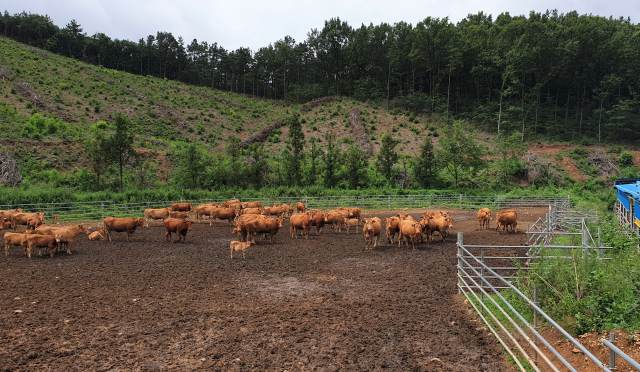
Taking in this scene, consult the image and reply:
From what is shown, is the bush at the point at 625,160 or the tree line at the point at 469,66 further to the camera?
the tree line at the point at 469,66

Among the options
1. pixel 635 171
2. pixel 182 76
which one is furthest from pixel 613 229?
pixel 182 76

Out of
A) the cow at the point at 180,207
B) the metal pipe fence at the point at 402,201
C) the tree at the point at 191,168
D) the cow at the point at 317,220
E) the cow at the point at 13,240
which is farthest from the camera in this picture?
the tree at the point at 191,168

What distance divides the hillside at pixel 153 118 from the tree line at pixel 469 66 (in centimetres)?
716

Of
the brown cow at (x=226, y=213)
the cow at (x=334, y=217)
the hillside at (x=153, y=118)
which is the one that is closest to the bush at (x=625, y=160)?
the hillside at (x=153, y=118)

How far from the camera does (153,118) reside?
53.2 meters

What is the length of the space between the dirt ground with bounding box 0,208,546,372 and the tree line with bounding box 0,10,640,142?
154 ft

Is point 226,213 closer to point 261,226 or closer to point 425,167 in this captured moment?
point 261,226

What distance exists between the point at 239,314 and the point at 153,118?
5268 centimetres

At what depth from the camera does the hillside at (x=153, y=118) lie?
37.7m

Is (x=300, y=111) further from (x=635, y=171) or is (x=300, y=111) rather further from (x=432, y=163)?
(x=635, y=171)

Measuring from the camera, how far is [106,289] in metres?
9.11

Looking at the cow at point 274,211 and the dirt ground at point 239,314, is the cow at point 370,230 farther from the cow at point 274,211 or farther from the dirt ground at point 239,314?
the cow at point 274,211

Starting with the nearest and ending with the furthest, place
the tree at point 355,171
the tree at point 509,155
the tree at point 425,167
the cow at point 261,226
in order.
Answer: the cow at point 261,226 → the tree at point 355,171 → the tree at point 425,167 → the tree at point 509,155

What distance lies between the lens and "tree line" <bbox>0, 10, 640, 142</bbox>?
52.6 meters
